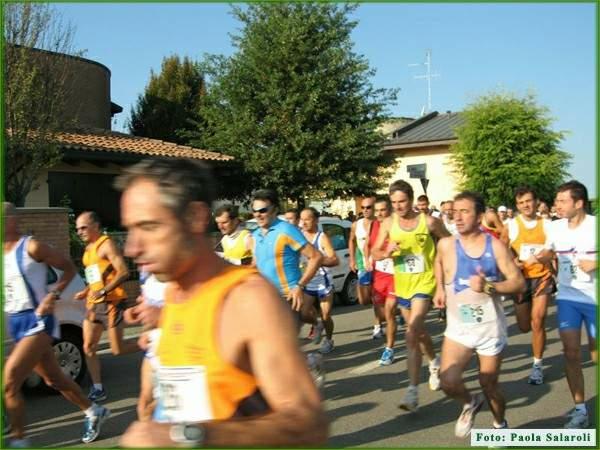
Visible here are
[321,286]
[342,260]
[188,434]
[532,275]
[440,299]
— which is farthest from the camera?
[342,260]

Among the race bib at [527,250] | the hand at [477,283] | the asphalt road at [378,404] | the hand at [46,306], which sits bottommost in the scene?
the asphalt road at [378,404]

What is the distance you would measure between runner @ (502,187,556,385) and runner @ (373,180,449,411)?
96 cm

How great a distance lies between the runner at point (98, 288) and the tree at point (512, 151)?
27.1 metres

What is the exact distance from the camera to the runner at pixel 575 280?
5.89m

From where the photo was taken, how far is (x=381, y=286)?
9555mm

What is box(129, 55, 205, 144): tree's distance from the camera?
111 ft

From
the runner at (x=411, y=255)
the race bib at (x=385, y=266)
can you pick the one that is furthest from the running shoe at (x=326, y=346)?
the runner at (x=411, y=255)

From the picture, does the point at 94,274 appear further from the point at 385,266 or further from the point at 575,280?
the point at 575,280

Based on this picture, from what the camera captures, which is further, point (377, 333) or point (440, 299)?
point (377, 333)

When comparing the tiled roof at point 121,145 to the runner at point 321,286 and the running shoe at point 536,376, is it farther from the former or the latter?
the running shoe at point 536,376

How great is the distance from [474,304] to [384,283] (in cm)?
401

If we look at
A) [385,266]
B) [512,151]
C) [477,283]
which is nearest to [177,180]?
[477,283]

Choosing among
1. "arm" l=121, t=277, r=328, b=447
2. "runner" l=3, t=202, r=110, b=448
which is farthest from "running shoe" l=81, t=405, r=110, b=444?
"arm" l=121, t=277, r=328, b=447

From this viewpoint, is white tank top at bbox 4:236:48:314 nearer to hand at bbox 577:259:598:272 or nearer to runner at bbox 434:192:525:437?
runner at bbox 434:192:525:437
